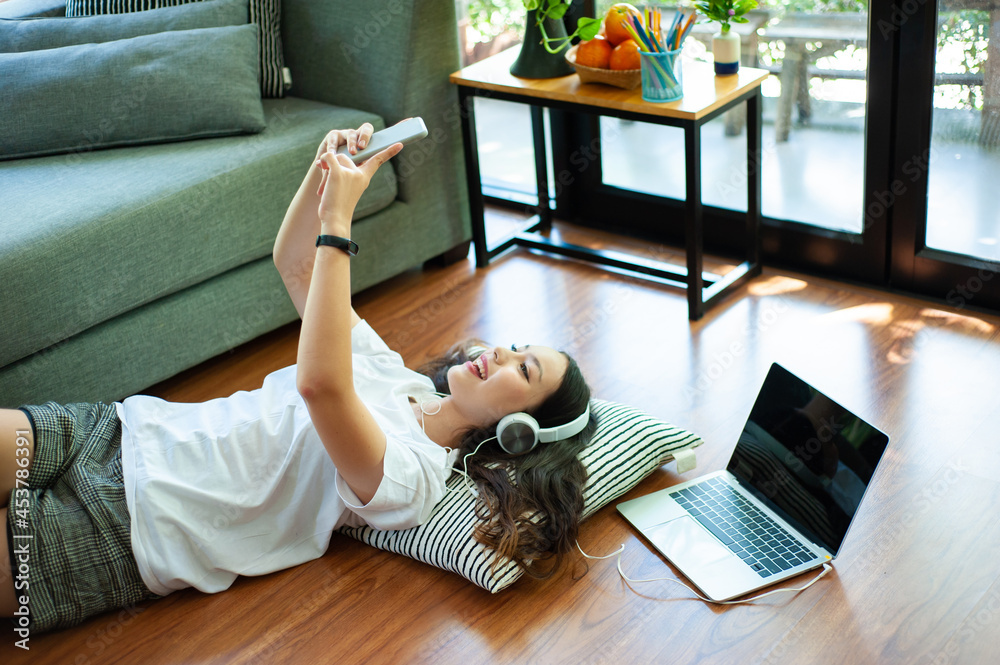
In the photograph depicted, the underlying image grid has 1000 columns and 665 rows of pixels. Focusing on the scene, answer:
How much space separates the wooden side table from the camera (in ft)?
7.52

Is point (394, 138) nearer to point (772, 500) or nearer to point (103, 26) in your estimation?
point (772, 500)

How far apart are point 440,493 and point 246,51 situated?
147cm

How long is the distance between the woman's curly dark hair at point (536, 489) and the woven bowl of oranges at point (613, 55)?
1001 mm

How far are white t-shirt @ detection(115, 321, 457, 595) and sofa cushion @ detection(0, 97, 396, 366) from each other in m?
0.41

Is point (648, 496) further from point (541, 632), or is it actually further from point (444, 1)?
point (444, 1)

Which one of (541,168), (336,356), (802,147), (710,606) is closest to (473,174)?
(541,168)

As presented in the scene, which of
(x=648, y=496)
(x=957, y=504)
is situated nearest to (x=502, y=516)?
(x=648, y=496)

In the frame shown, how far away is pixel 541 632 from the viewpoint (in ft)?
5.09

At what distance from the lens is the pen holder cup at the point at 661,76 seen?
2.25 meters

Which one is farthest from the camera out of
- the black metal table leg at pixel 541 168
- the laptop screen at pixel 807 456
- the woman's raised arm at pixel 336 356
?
the black metal table leg at pixel 541 168

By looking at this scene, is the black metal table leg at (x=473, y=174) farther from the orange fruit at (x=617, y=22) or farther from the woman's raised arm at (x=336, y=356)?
the woman's raised arm at (x=336, y=356)

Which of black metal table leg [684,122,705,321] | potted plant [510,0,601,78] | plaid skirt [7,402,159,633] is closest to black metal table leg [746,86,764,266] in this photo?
black metal table leg [684,122,705,321]

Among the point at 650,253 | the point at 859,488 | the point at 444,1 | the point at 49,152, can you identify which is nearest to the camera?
the point at 859,488

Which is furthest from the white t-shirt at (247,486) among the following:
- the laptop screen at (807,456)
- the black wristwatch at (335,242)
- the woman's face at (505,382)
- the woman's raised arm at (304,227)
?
the laptop screen at (807,456)
